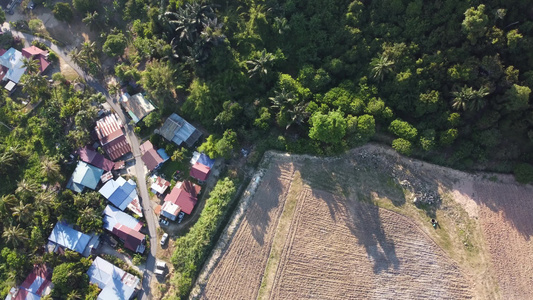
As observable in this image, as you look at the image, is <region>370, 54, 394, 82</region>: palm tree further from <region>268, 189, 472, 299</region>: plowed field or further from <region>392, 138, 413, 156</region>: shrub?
<region>268, 189, 472, 299</region>: plowed field

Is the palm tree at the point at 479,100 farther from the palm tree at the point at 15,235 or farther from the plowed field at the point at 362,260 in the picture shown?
the palm tree at the point at 15,235

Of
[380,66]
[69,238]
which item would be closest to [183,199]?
[69,238]

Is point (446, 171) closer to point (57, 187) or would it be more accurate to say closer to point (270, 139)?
point (270, 139)

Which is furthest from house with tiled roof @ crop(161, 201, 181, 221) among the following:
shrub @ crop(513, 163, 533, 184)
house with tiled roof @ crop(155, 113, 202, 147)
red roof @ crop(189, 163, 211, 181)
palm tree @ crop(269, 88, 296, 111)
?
shrub @ crop(513, 163, 533, 184)

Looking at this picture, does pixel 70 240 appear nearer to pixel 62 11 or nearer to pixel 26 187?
pixel 26 187

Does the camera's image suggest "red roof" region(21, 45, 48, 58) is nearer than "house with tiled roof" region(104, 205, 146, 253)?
No

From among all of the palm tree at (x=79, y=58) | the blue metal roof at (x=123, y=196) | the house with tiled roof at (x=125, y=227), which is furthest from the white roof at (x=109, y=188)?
the palm tree at (x=79, y=58)
